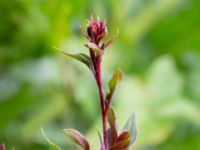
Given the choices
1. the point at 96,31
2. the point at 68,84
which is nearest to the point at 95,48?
the point at 96,31

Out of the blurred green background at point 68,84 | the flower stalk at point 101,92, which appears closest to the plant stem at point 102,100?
the flower stalk at point 101,92

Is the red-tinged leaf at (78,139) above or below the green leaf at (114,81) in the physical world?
below

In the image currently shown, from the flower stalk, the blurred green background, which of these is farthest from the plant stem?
the blurred green background

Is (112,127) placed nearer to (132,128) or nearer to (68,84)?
(132,128)

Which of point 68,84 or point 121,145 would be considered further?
point 68,84

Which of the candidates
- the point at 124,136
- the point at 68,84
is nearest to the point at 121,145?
the point at 124,136

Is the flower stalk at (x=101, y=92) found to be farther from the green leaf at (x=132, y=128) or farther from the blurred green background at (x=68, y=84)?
the blurred green background at (x=68, y=84)

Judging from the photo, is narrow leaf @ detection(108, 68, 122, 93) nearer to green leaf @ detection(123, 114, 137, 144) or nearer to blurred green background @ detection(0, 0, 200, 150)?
green leaf @ detection(123, 114, 137, 144)

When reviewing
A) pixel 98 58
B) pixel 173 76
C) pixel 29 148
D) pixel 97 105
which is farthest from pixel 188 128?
pixel 98 58
